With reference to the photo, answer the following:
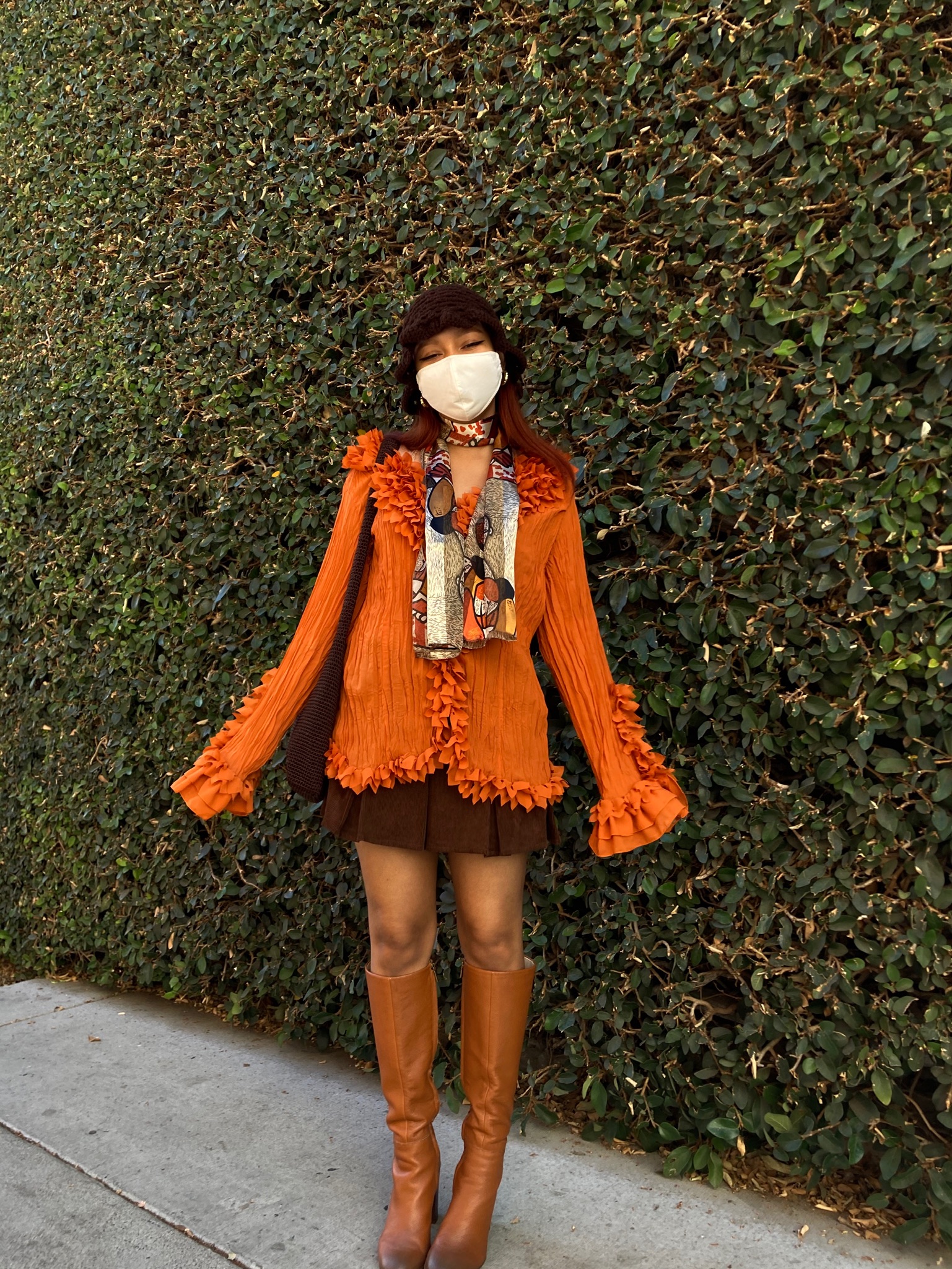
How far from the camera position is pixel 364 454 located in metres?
2.35

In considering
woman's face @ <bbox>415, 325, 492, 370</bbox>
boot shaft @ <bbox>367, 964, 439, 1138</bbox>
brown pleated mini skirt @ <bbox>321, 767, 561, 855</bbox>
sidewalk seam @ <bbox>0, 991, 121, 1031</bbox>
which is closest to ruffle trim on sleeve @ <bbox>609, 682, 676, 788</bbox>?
brown pleated mini skirt @ <bbox>321, 767, 561, 855</bbox>

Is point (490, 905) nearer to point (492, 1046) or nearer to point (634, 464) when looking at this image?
point (492, 1046)

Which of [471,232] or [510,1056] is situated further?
[471,232]

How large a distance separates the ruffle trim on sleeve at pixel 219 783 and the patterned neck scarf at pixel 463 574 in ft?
1.41

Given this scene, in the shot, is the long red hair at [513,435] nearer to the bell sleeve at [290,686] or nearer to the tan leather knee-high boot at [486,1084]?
the bell sleeve at [290,686]

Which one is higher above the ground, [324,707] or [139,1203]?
[324,707]

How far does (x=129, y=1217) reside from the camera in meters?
2.50

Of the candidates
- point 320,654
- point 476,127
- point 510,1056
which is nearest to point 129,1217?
point 510,1056

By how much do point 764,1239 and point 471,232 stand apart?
255cm

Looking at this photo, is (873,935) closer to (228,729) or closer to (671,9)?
(228,729)

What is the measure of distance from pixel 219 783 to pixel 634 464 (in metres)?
1.22

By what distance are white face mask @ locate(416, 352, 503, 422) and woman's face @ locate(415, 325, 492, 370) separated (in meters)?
0.02

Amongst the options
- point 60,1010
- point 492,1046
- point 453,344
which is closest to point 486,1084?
point 492,1046

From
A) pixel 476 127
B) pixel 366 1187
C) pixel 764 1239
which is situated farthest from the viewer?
pixel 476 127
